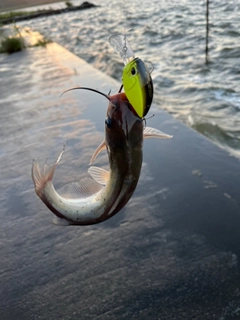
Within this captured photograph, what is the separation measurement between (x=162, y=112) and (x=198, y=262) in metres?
2.54

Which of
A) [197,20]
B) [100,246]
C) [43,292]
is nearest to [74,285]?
[43,292]

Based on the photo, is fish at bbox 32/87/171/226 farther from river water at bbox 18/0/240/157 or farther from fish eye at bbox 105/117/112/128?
river water at bbox 18/0/240/157

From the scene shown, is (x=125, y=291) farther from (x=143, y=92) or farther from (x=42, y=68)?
(x=42, y=68)

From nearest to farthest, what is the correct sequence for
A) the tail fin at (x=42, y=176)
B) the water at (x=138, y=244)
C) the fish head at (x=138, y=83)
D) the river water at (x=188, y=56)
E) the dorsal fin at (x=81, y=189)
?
the fish head at (x=138, y=83) < the tail fin at (x=42, y=176) < the dorsal fin at (x=81, y=189) < the water at (x=138, y=244) < the river water at (x=188, y=56)

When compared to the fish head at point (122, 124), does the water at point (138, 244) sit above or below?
below

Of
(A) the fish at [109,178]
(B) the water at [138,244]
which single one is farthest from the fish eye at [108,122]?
(B) the water at [138,244]

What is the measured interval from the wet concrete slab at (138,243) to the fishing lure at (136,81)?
799 mm

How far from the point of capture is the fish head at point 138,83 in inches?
48.6

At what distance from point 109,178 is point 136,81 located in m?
0.49

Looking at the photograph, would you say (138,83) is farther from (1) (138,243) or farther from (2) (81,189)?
(1) (138,243)

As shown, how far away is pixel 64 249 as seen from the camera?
2893mm

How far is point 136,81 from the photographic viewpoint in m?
1.24

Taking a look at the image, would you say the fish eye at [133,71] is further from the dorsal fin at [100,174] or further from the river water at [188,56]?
the river water at [188,56]

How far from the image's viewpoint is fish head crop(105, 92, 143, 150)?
139cm
